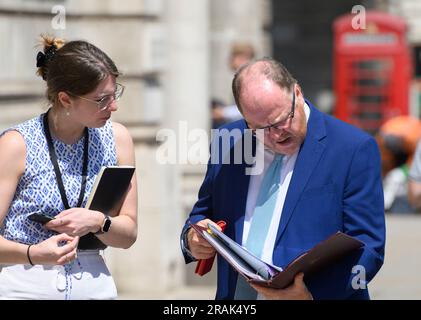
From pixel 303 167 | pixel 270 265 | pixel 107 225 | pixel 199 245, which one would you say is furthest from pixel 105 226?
pixel 303 167

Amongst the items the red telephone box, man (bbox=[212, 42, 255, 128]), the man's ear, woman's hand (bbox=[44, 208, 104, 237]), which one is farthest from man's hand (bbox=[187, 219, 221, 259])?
the red telephone box

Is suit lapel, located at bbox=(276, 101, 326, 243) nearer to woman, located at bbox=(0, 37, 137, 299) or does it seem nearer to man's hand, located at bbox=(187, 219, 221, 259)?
man's hand, located at bbox=(187, 219, 221, 259)

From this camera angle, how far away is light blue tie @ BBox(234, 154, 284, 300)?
4102 millimetres

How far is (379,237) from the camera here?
3.99 m

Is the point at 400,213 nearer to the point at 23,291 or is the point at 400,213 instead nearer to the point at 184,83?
the point at 184,83

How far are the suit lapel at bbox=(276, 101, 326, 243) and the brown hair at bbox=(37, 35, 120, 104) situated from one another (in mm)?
689

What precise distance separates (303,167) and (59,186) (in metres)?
0.83

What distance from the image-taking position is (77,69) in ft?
13.2

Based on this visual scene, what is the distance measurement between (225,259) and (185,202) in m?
6.46

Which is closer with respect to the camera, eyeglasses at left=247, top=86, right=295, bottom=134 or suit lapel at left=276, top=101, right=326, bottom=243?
eyeglasses at left=247, top=86, right=295, bottom=134

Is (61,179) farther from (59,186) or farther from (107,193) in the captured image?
(107,193)

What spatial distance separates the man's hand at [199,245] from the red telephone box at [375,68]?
14.8 metres
